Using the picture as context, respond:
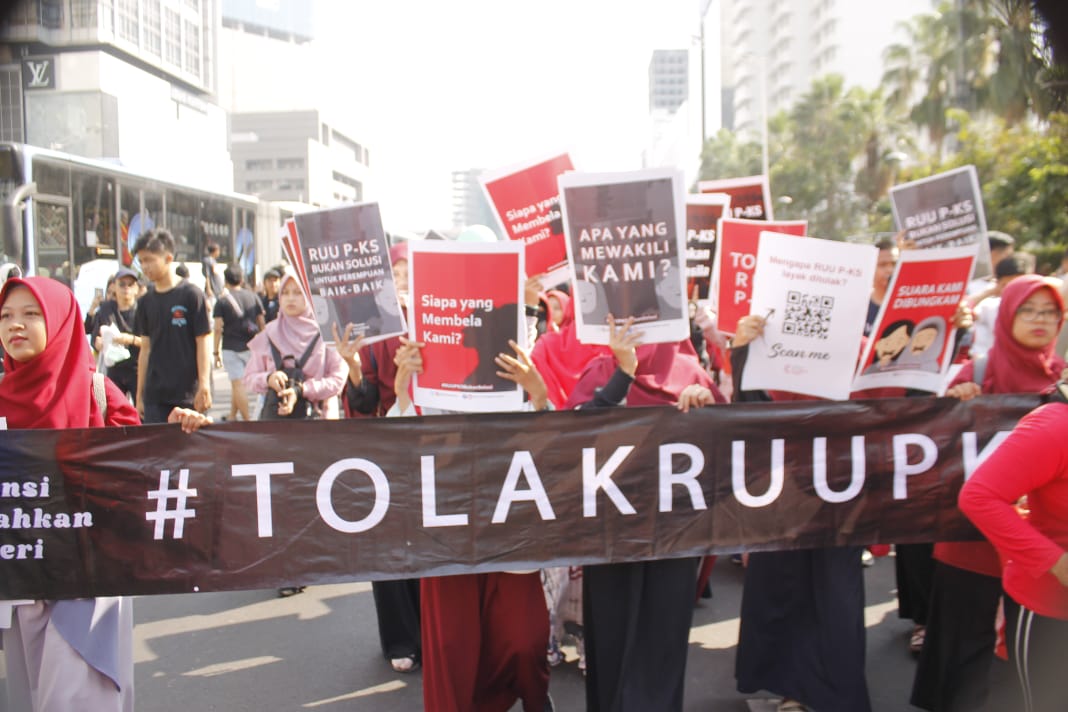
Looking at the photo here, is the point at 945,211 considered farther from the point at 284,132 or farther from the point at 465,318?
the point at 284,132

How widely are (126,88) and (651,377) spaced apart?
34.4 m

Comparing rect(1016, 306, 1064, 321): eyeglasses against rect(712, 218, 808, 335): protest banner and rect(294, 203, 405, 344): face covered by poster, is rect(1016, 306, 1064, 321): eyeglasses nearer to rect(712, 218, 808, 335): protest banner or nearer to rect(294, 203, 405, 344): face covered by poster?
rect(712, 218, 808, 335): protest banner

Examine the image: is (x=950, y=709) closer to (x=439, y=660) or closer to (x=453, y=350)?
(x=439, y=660)

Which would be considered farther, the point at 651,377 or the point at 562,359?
the point at 562,359

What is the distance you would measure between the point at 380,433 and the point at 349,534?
36cm

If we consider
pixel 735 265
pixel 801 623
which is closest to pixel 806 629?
pixel 801 623

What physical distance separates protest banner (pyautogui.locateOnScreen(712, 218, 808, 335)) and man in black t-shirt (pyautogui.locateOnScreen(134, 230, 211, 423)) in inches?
129

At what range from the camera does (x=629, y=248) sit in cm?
317

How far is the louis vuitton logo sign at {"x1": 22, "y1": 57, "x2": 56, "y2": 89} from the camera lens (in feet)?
79.7

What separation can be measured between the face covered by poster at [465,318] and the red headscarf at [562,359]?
16.7 inches

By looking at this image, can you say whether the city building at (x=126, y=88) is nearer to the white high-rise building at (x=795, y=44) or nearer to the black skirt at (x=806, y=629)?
the black skirt at (x=806, y=629)

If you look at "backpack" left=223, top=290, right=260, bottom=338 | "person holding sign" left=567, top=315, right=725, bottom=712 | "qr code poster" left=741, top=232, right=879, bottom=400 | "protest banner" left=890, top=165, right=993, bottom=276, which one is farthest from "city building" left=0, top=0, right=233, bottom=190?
"qr code poster" left=741, top=232, right=879, bottom=400

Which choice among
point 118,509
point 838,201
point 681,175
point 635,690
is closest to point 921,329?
point 681,175

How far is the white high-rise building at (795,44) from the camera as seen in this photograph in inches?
2904
